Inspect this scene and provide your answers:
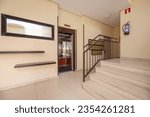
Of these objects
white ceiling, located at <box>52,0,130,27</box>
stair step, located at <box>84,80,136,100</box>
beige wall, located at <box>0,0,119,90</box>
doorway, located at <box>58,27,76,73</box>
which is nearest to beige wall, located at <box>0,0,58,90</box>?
beige wall, located at <box>0,0,119,90</box>

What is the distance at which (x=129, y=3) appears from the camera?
430 centimetres

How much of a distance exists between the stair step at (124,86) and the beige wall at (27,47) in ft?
6.56

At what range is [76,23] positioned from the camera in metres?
5.57

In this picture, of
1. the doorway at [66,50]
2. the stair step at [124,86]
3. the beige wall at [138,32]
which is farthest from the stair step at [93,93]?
the beige wall at [138,32]

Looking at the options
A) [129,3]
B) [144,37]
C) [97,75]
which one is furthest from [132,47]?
[97,75]

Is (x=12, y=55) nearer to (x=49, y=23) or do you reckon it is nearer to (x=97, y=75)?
(x=49, y=23)

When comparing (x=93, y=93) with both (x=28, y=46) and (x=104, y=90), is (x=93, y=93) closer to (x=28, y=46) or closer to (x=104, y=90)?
(x=104, y=90)

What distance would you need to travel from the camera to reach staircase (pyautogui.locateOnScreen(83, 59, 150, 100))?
2.03 m

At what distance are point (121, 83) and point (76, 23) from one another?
13.5 feet

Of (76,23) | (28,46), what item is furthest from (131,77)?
(76,23)

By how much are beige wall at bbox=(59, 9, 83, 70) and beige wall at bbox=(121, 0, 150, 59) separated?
2169 mm

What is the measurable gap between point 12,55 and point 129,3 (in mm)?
4751

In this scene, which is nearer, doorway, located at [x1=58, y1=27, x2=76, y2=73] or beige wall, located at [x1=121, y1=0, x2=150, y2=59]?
beige wall, located at [x1=121, y1=0, x2=150, y2=59]

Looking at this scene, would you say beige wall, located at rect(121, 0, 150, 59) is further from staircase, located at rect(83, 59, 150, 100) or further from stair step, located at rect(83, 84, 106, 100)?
stair step, located at rect(83, 84, 106, 100)
